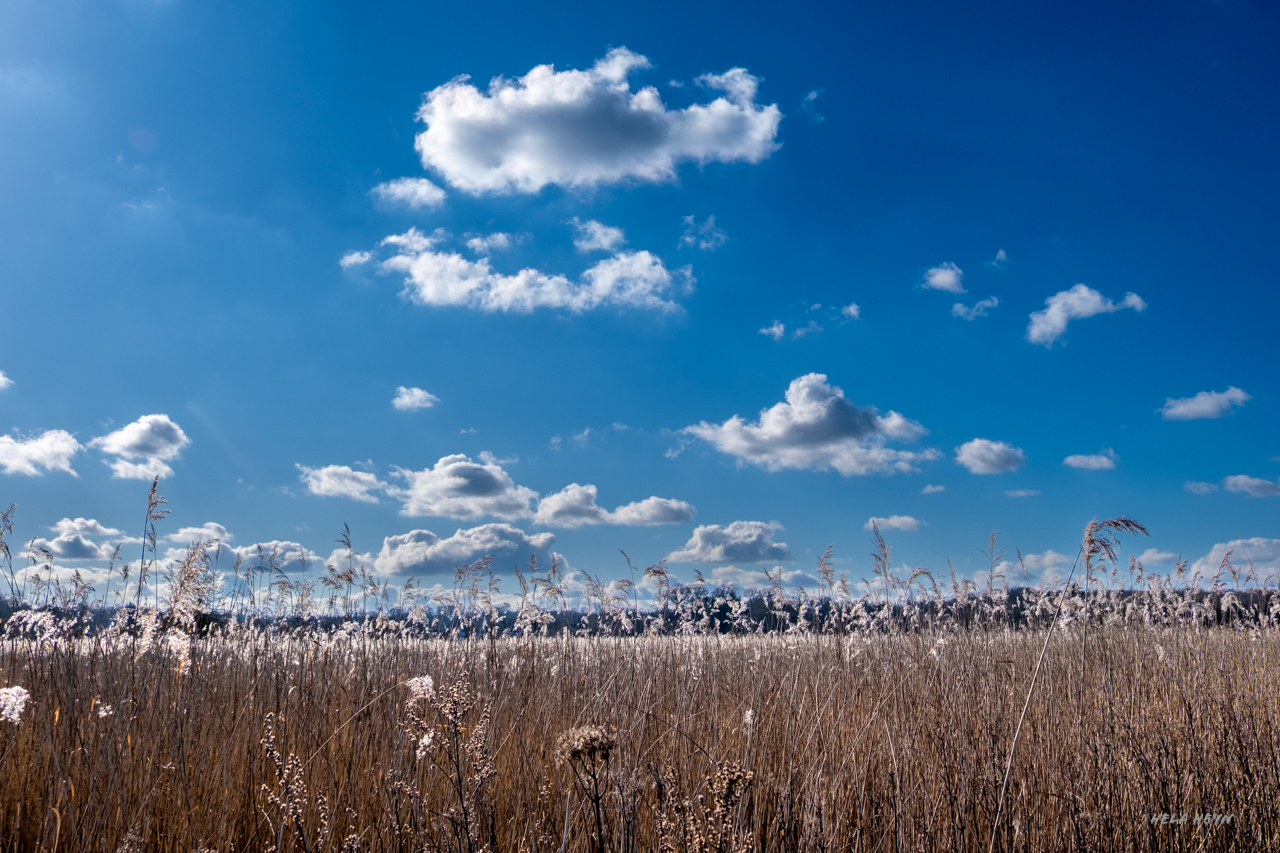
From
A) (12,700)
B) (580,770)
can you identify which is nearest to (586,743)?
(580,770)

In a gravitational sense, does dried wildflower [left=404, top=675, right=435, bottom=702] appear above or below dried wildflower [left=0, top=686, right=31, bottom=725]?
above

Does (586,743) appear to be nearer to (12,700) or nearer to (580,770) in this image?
(580,770)

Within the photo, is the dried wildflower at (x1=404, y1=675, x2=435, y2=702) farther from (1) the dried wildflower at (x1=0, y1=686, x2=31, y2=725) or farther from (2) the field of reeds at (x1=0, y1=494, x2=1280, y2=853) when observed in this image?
(1) the dried wildflower at (x1=0, y1=686, x2=31, y2=725)

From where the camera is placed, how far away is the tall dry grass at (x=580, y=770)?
263 centimetres

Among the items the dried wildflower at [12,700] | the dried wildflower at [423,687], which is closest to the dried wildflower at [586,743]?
the dried wildflower at [423,687]

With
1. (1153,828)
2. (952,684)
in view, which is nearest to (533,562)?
(952,684)

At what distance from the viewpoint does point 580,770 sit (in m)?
3.73

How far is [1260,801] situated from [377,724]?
516 centimetres

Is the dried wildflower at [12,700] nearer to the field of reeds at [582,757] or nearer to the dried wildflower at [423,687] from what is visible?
the field of reeds at [582,757]

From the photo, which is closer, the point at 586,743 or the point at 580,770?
the point at 586,743

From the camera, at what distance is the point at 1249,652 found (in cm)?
1130

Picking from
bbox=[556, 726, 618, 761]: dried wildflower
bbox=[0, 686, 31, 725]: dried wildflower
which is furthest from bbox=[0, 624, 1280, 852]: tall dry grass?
bbox=[0, 686, 31, 725]: dried wildflower

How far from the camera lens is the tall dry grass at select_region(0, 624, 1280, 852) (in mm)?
2629

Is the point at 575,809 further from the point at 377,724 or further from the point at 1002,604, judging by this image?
the point at 1002,604
